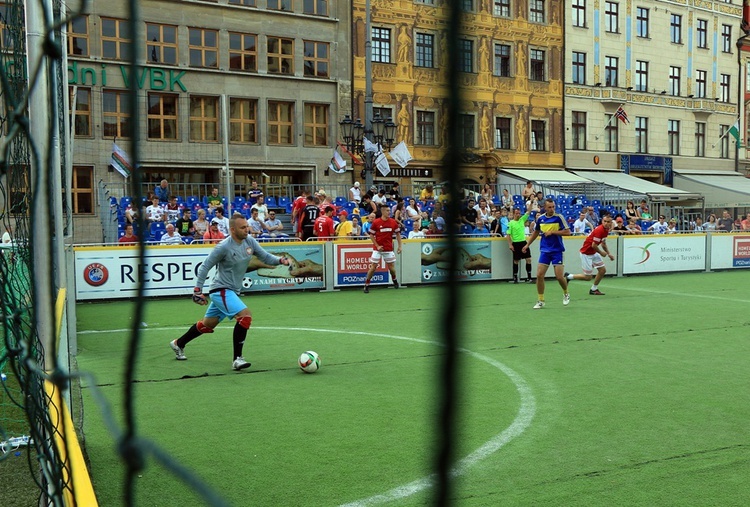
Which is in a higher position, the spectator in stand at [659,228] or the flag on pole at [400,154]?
the flag on pole at [400,154]

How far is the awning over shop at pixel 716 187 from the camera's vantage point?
44.2 metres

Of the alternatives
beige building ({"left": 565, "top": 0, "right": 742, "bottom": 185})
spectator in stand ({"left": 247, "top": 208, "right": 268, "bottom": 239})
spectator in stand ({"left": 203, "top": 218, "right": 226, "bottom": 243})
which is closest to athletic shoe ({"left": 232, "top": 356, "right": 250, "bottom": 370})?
spectator in stand ({"left": 203, "top": 218, "right": 226, "bottom": 243})

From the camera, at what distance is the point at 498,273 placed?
2184 centimetres

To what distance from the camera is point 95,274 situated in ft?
55.8

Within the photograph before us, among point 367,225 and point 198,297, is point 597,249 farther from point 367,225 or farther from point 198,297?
point 198,297

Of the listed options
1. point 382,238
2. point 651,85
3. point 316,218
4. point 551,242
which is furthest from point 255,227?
point 651,85

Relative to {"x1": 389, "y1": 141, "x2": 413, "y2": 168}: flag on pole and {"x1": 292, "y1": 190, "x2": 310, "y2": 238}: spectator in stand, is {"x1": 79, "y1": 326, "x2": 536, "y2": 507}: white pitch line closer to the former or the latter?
{"x1": 292, "y1": 190, "x2": 310, "y2": 238}: spectator in stand

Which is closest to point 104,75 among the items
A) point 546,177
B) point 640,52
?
point 546,177

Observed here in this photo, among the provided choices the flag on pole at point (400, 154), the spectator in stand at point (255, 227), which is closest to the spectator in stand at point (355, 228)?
the spectator in stand at point (255, 227)

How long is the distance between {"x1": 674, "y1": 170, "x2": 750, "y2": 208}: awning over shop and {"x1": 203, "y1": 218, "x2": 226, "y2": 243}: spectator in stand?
33325 millimetres

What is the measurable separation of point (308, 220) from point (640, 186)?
25.6 metres

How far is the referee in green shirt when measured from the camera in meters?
21.4

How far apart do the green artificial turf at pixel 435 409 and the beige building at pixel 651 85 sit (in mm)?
30811

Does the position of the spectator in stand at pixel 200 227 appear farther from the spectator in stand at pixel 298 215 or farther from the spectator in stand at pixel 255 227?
the spectator in stand at pixel 298 215
